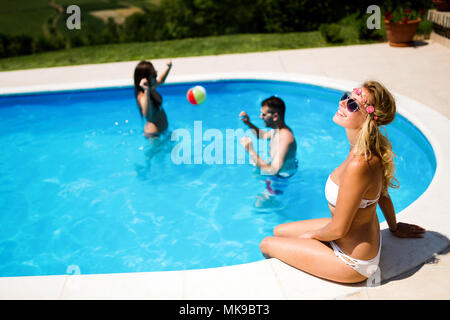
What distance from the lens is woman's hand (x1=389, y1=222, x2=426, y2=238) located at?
366 cm

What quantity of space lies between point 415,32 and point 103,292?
33.7 feet

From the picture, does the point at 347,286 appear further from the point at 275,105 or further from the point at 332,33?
the point at 332,33

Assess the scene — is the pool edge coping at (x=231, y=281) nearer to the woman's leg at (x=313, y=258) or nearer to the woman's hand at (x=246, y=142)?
the woman's leg at (x=313, y=258)

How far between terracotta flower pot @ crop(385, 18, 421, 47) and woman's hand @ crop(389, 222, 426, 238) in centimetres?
803

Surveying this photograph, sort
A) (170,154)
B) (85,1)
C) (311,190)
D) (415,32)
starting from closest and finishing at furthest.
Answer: (311,190)
(170,154)
(415,32)
(85,1)

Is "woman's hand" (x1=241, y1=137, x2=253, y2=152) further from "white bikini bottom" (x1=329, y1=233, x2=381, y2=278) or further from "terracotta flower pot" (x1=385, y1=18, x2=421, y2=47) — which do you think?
"terracotta flower pot" (x1=385, y1=18, x2=421, y2=47)

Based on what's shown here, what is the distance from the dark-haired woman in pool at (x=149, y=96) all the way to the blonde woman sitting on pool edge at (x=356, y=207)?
3.95 meters

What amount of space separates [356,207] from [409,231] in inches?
43.7

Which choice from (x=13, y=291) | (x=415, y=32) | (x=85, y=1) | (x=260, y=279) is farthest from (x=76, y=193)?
(x=85, y=1)

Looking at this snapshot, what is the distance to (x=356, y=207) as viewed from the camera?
9.59 feet

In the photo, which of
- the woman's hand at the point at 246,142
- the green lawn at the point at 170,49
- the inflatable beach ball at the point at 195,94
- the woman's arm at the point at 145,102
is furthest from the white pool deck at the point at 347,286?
the green lawn at the point at 170,49

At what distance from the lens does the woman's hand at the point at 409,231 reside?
12.0ft
